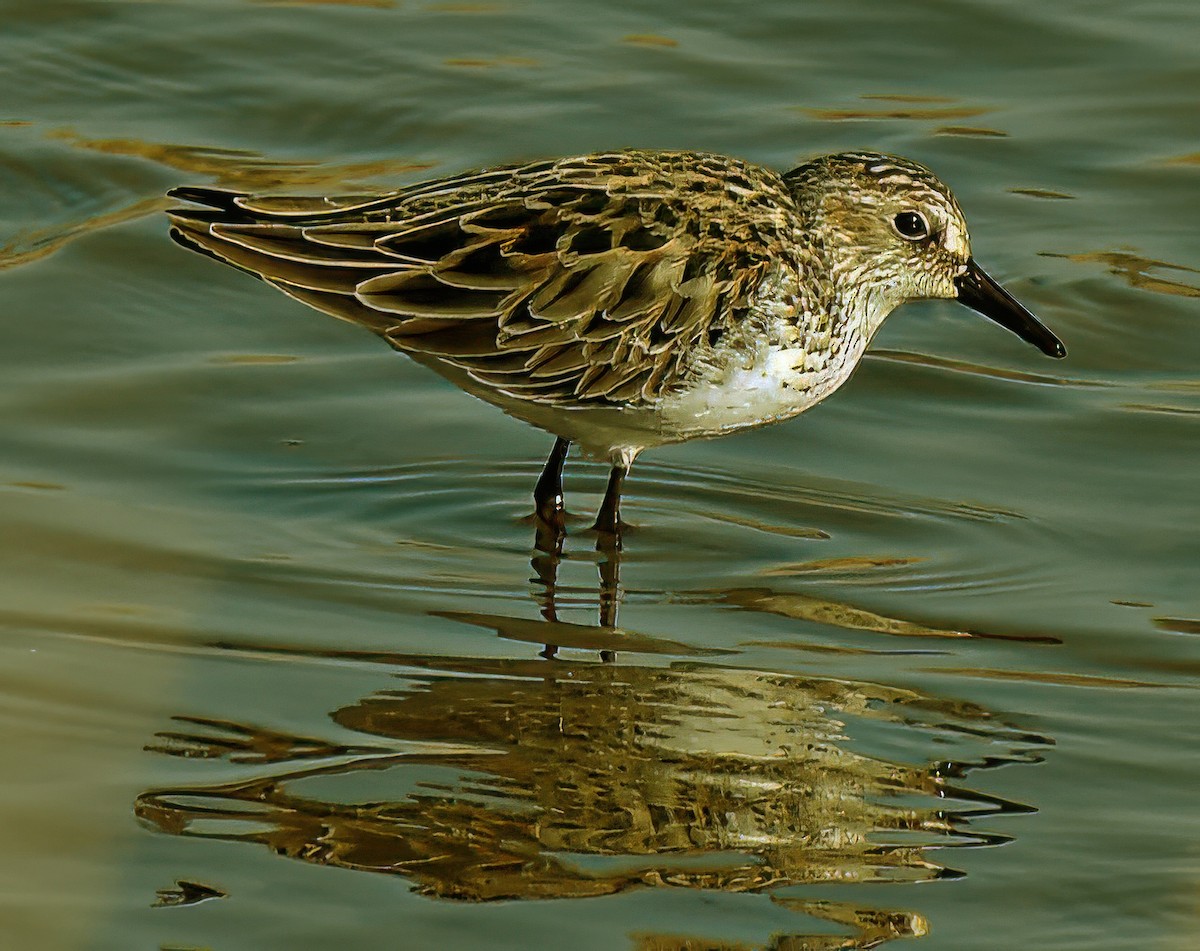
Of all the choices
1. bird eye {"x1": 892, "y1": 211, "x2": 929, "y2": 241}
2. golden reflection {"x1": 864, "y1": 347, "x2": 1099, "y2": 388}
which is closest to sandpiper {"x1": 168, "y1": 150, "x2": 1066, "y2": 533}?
bird eye {"x1": 892, "y1": 211, "x2": 929, "y2": 241}

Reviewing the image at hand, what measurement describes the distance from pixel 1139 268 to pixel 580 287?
11.9ft

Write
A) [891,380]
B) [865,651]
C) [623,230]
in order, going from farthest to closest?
[891,380], [623,230], [865,651]

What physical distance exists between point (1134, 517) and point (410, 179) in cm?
455

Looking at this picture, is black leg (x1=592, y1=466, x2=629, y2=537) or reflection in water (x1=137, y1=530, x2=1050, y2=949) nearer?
reflection in water (x1=137, y1=530, x2=1050, y2=949)

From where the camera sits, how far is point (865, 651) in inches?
272

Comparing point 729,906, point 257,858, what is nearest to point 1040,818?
point 729,906

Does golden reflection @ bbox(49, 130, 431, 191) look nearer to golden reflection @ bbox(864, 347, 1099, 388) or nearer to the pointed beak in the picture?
golden reflection @ bbox(864, 347, 1099, 388)

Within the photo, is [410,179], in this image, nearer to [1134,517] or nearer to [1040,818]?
[1134,517]

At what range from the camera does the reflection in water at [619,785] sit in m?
5.36

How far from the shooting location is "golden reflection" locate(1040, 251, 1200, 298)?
32.6 ft

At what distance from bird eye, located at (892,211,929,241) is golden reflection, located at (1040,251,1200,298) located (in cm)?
207

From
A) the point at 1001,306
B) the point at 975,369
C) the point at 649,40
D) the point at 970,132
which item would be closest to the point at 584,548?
the point at 1001,306

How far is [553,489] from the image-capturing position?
8109 mm

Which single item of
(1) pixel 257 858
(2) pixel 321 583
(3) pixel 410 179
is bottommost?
(1) pixel 257 858
